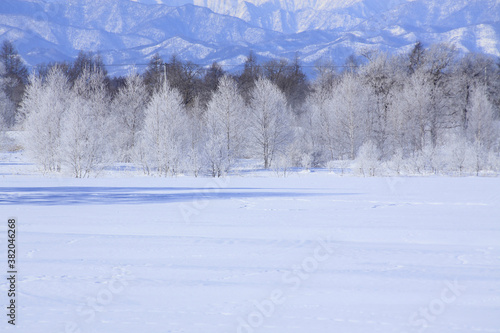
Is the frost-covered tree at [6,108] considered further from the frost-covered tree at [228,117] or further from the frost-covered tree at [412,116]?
the frost-covered tree at [412,116]

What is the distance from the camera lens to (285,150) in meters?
38.2

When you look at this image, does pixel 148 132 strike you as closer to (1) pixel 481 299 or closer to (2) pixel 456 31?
(1) pixel 481 299

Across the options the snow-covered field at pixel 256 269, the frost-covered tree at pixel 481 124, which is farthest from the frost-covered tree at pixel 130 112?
the snow-covered field at pixel 256 269

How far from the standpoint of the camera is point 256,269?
6438 millimetres

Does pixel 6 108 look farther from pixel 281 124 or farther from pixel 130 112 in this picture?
pixel 281 124

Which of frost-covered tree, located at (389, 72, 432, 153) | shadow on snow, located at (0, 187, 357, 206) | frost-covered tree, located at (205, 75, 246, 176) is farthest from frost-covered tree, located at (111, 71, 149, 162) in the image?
shadow on snow, located at (0, 187, 357, 206)

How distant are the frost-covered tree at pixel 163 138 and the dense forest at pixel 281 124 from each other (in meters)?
0.07

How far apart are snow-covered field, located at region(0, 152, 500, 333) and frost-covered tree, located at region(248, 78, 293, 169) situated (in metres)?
27.1

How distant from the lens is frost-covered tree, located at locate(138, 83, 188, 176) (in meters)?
29.4

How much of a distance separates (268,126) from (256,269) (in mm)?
32970

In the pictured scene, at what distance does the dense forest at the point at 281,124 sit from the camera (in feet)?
93.8

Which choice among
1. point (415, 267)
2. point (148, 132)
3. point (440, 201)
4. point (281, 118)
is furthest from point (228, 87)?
point (415, 267)

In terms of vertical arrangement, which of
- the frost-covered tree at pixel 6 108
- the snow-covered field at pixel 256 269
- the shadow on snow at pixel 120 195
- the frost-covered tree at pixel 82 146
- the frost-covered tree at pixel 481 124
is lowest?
the snow-covered field at pixel 256 269

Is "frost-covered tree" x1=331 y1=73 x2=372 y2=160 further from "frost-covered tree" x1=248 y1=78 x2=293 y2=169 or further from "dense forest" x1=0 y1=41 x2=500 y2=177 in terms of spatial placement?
"frost-covered tree" x1=248 y1=78 x2=293 y2=169
